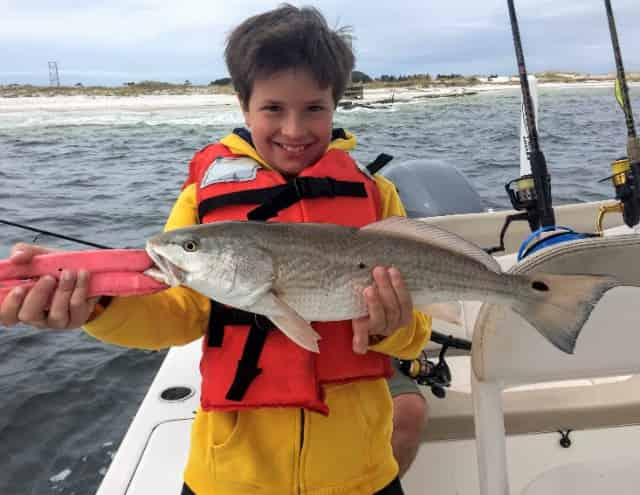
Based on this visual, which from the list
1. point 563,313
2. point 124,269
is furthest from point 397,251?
point 124,269

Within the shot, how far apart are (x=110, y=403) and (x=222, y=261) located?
451 cm

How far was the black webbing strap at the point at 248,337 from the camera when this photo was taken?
2.15 meters

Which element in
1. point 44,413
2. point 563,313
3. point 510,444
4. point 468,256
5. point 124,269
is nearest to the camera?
point 124,269

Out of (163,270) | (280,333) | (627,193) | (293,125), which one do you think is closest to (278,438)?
(280,333)

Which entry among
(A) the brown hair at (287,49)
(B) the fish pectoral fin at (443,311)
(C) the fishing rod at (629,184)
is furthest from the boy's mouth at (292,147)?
(C) the fishing rod at (629,184)

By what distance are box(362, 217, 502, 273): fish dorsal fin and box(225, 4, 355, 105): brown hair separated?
0.67 metres

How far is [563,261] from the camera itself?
6.59 feet

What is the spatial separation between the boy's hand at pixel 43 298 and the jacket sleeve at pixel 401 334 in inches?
40.6

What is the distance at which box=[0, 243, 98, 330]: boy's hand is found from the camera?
1.68m

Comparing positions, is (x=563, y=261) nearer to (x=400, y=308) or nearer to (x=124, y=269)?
(x=400, y=308)

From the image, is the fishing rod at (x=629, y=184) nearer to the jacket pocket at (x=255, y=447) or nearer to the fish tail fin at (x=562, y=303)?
the fish tail fin at (x=562, y=303)

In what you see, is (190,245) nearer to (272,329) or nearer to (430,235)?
(272,329)

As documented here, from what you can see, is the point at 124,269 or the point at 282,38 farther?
the point at 282,38

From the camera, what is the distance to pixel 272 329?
221cm
